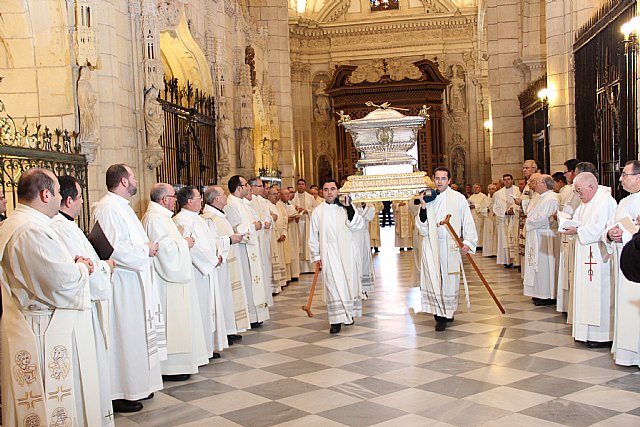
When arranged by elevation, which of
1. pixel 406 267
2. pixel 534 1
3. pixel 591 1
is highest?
pixel 534 1

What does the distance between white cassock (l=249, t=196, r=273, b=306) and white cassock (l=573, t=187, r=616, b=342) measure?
13.0 feet

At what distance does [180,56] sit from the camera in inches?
508

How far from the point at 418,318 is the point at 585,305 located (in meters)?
2.31

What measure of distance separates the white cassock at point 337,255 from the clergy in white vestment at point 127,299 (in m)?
2.72

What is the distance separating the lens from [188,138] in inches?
484

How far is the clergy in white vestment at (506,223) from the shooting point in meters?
13.2

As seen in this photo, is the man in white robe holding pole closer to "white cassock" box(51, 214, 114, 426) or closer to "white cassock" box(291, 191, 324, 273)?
"white cassock" box(291, 191, 324, 273)

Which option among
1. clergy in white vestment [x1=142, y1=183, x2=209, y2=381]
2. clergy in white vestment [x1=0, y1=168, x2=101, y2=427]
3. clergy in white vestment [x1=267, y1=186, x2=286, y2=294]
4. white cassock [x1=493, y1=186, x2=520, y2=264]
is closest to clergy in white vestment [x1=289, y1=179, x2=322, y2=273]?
clergy in white vestment [x1=267, y1=186, x2=286, y2=294]

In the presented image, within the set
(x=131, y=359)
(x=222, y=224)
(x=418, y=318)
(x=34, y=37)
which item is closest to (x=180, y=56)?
(x=34, y=37)

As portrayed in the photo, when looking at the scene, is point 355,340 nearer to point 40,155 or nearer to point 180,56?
point 40,155

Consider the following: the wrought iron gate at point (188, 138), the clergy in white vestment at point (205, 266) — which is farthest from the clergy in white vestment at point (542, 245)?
the wrought iron gate at point (188, 138)

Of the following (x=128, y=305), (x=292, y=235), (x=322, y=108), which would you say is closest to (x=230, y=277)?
(x=128, y=305)

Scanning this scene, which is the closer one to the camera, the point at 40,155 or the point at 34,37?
the point at 40,155

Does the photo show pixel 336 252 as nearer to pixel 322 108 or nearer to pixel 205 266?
pixel 205 266
